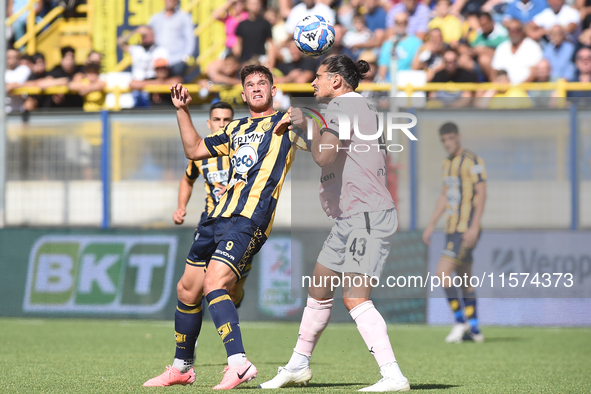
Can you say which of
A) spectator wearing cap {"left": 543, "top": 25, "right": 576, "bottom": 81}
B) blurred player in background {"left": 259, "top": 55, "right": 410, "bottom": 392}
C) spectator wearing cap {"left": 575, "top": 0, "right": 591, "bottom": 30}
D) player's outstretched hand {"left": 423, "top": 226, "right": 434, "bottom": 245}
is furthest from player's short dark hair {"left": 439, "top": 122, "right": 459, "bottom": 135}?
blurred player in background {"left": 259, "top": 55, "right": 410, "bottom": 392}

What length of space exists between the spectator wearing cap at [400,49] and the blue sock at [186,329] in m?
7.89

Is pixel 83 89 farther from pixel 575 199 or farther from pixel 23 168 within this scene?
pixel 575 199

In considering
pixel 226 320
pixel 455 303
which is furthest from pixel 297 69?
pixel 226 320

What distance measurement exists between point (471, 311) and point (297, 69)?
487cm

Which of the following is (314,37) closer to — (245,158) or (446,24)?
(245,158)

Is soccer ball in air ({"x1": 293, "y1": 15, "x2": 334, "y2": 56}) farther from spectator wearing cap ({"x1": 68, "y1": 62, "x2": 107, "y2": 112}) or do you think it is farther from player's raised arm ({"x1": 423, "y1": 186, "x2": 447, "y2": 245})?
spectator wearing cap ({"x1": 68, "y1": 62, "x2": 107, "y2": 112})

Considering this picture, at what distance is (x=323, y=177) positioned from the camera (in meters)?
5.68

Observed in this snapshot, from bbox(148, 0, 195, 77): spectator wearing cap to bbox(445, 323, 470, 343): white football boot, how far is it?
670 cm

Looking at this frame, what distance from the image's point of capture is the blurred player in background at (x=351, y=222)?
5.31 metres

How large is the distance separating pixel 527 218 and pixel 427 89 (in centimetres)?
251

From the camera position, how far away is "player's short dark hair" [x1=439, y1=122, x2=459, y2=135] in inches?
419

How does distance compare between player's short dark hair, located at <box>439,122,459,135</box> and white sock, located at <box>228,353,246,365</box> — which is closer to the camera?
white sock, located at <box>228,353,246,365</box>

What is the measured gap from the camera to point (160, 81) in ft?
43.1

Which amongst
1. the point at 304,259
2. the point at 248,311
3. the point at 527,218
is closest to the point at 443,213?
the point at 527,218
